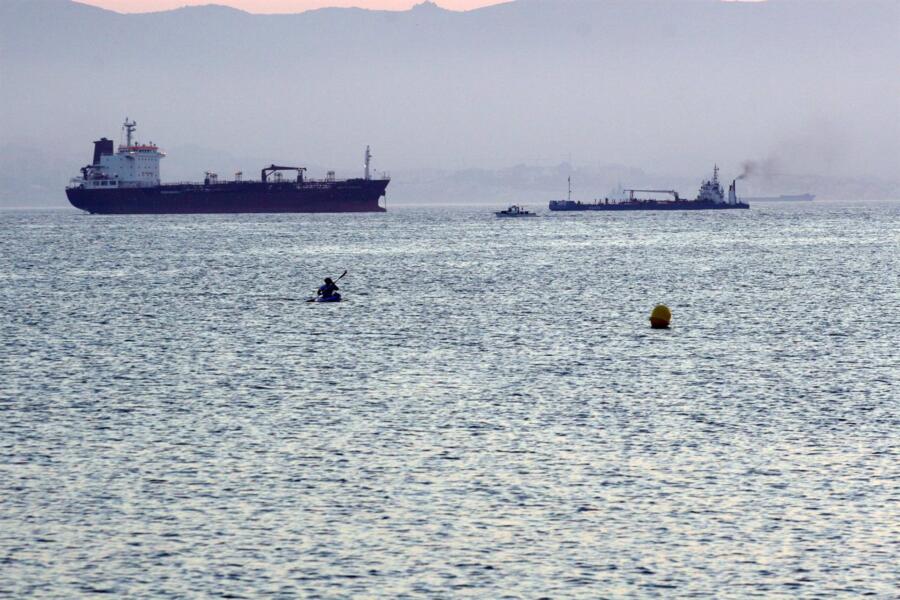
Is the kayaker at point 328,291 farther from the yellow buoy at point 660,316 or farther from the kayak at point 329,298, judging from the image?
the yellow buoy at point 660,316

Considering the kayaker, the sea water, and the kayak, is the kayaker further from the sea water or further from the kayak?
the sea water

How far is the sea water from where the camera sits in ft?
76.4

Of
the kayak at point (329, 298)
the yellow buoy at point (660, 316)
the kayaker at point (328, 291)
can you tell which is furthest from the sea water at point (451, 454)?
the kayak at point (329, 298)

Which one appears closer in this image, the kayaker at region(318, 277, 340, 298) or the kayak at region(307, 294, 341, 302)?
the kayaker at region(318, 277, 340, 298)

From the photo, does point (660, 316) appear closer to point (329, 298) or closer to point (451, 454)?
point (329, 298)

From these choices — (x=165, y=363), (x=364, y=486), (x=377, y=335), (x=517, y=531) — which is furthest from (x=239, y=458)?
(x=377, y=335)

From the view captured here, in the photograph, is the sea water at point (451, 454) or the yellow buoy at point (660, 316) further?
the yellow buoy at point (660, 316)

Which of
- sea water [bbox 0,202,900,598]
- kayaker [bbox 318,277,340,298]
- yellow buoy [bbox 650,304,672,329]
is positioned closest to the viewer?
sea water [bbox 0,202,900,598]

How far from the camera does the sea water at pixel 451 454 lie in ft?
76.4

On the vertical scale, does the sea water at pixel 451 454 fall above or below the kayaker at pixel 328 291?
below

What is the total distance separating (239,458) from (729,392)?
17094 millimetres

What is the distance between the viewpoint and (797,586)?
2209 cm

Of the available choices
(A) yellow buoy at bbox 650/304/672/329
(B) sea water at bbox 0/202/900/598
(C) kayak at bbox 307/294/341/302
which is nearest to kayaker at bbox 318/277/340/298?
(C) kayak at bbox 307/294/341/302

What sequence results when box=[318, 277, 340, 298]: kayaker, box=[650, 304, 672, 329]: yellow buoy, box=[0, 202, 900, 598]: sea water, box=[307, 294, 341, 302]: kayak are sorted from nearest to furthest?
box=[0, 202, 900, 598]: sea water → box=[650, 304, 672, 329]: yellow buoy → box=[318, 277, 340, 298]: kayaker → box=[307, 294, 341, 302]: kayak
